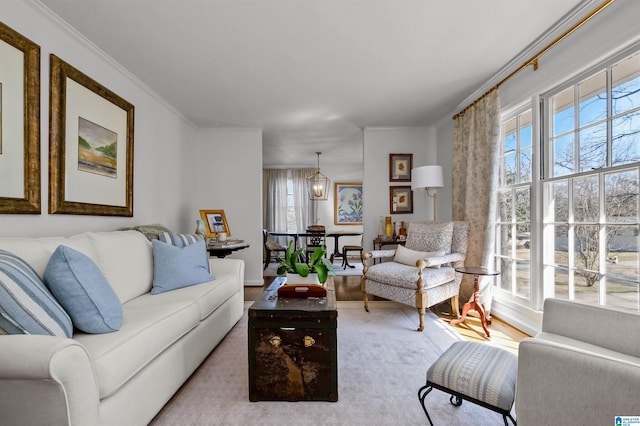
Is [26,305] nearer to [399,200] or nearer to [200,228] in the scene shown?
[200,228]

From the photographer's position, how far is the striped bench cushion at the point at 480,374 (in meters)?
1.27

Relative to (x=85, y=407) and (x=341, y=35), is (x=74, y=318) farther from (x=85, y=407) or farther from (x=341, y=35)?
(x=341, y=35)

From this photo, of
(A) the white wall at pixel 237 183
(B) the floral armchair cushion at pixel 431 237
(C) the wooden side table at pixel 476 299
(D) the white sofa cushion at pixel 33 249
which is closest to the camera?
(D) the white sofa cushion at pixel 33 249

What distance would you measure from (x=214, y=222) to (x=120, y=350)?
9.37 ft

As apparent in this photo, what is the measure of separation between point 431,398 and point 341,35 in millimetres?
2598

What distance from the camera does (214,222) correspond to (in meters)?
4.06

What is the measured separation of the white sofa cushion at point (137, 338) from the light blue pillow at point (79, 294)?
6 centimetres

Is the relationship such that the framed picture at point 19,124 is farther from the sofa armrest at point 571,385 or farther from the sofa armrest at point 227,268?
the sofa armrest at point 571,385

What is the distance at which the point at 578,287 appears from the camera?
2.31m

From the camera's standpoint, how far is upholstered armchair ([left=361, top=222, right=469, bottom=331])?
113 inches

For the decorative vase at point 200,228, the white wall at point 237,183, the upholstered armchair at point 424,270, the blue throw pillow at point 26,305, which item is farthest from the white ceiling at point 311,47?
the blue throw pillow at point 26,305

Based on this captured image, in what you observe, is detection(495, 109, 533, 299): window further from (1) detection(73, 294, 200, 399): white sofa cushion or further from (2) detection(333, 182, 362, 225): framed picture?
(2) detection(333, 182, 362, 225): framed picture

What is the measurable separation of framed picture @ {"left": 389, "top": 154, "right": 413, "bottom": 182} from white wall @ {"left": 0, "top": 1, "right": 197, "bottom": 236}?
315 centimetres

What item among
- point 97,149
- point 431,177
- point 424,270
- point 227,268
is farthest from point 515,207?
point 97,149
